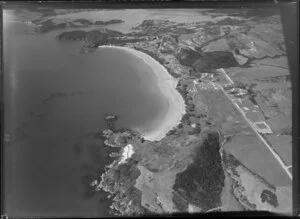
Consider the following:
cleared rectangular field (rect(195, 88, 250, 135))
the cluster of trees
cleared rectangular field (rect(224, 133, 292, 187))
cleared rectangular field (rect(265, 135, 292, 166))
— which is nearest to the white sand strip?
the cluster of trees

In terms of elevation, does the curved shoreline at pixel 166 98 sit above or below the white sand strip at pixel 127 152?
above

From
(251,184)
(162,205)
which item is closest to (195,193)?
(162,205)

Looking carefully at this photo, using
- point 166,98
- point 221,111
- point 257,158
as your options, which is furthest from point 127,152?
point 257,158

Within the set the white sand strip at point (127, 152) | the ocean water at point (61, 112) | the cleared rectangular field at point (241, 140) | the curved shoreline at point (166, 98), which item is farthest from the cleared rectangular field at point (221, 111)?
the white sand strip at point (127, 152)

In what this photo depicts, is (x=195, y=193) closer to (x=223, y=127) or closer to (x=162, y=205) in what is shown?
(x=162, y=205)

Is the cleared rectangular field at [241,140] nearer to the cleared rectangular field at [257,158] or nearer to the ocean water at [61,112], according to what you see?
the cleared rectangular field at [257,158]

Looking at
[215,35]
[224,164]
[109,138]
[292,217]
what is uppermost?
[215,35]
